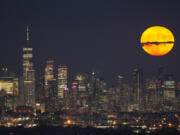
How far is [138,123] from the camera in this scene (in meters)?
62.5

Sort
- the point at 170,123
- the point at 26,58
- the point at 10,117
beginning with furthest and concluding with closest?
the point at 26,58
the point at 10,117
the point at 170,123

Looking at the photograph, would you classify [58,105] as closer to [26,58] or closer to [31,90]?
[31,90]

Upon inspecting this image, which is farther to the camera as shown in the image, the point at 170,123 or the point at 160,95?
the point at 160,95

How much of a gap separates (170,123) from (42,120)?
16936mm

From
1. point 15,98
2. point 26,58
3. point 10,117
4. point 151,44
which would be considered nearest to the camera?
point 151,44

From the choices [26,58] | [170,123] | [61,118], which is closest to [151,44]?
[170,123]

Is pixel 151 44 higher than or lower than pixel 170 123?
higher

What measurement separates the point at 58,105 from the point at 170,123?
1046 inches

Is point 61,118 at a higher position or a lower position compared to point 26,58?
lower

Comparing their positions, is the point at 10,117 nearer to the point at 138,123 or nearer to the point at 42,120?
the point at 42,120

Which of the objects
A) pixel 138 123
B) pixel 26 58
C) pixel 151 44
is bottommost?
pixel 138 123

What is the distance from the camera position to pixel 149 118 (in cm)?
6819

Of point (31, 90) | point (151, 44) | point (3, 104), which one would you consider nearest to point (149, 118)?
point (3, 104)

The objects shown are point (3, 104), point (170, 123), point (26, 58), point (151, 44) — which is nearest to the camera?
point (151, 44)
